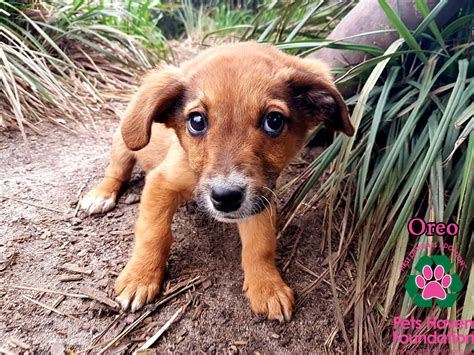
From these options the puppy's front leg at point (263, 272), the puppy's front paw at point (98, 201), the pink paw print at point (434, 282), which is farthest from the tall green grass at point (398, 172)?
the puppy's front paw at point (98, 201)

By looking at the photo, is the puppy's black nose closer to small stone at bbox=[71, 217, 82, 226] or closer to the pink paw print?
the pink paw print

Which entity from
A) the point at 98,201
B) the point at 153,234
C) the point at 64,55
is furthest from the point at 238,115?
Result: the point at 64,55

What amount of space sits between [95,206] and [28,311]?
2.82ft

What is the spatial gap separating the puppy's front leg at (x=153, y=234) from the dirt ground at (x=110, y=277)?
3.3 inches

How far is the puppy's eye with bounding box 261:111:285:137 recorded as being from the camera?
2084mm

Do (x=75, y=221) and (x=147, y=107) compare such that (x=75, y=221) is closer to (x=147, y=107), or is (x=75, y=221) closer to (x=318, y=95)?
(x=147, y=107)

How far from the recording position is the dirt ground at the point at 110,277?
2.06m

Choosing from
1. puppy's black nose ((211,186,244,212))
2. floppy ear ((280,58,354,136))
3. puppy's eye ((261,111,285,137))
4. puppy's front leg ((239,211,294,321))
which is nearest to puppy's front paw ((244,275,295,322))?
puppy's front leg ((239,211,294,321))

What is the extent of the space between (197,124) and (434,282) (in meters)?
1.39

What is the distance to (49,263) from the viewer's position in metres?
2.40

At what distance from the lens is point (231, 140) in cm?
197

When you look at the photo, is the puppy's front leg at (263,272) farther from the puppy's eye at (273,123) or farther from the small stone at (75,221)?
the small stone at (75,221)

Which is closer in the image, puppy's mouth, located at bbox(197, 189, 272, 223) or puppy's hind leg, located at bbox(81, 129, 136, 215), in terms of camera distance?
puppy's mouth, located at bbox(197, 189, 272, 223)

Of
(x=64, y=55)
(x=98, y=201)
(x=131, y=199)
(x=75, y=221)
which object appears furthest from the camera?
(x=64, y=55)
